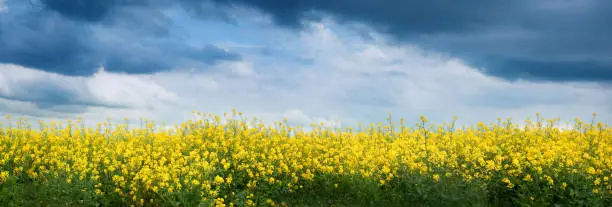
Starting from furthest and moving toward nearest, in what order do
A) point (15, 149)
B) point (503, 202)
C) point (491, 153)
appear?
point (15, 149) → point (491, 153) → point (503, 202)

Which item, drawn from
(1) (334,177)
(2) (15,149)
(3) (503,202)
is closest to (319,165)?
(1) (334,177)

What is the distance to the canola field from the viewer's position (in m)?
8.77

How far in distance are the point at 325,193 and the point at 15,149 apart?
749 centimetres

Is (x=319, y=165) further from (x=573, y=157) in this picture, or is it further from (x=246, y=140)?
(x=573, y=157)

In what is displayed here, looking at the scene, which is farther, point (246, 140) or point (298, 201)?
point (246, 140)

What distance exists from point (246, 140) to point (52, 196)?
399 cm

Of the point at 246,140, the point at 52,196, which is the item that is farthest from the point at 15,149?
the point at 246,140

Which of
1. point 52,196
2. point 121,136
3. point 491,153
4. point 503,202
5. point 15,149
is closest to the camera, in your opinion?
point 52,196

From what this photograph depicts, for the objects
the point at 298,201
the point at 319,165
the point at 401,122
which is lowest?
the point at 298,201

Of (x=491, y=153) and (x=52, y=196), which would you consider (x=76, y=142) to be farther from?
(x=491, y=153)

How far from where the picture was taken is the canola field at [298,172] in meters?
8.77

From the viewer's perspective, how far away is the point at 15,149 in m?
11.5

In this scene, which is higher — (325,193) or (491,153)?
(491,153)

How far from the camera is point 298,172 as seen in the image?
10.3 m
